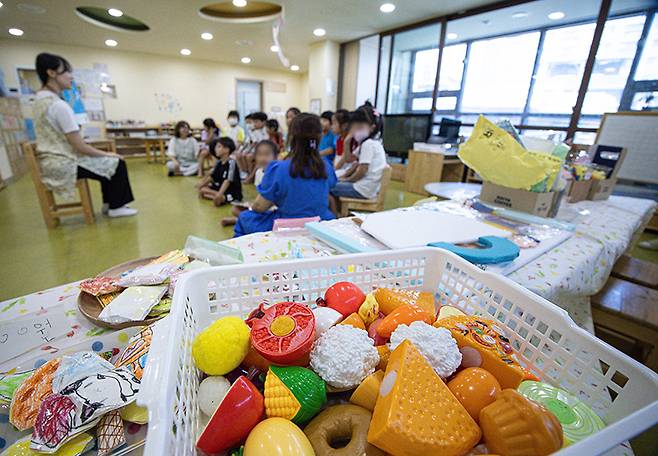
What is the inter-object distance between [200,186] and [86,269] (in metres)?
1.98

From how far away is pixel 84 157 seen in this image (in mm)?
2406

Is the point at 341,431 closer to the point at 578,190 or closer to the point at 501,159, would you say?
the point at 501,159

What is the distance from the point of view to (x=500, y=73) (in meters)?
4.70

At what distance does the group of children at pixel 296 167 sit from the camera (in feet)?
5.22

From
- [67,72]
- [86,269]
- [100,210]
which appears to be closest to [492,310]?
[86,269]

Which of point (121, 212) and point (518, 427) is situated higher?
point (518, 427)

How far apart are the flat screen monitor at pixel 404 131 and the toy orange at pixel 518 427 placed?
470 cm

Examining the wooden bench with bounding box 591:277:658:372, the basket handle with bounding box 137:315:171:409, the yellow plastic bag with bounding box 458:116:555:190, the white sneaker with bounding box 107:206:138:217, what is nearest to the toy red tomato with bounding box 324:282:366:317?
the basket handle with bounding box 137:315:171:409

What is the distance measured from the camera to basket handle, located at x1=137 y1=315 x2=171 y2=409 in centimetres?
25

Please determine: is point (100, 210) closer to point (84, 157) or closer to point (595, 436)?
point (84, 157)

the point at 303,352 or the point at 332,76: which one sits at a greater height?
the point at 332,76

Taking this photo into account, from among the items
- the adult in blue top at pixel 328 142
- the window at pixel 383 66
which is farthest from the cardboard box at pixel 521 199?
the window at pixel 383 66

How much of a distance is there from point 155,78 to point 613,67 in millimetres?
8565

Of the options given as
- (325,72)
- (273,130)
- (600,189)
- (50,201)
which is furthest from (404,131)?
(50,201)
